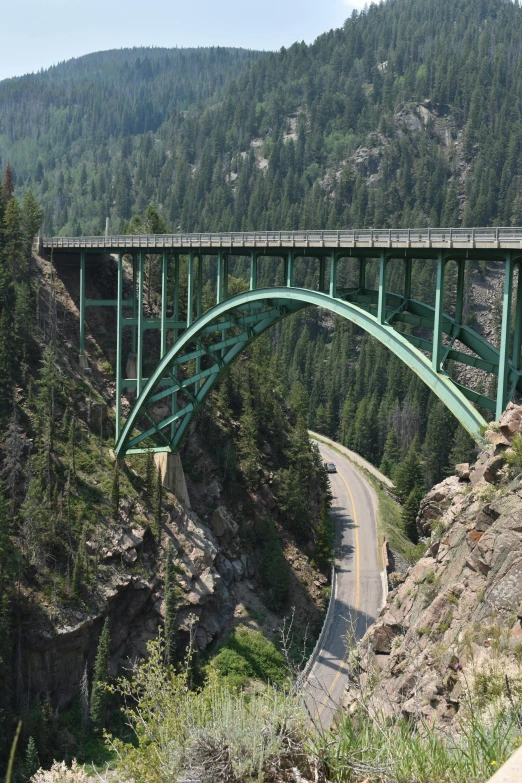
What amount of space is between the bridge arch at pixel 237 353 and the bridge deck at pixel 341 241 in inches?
87.5

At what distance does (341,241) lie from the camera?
3291 cm

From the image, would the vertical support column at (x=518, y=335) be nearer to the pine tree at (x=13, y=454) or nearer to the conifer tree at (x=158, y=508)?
the conifer tree at (x=158, y=508)

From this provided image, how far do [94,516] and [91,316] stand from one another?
16922 millimetres

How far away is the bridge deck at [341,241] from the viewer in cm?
2570

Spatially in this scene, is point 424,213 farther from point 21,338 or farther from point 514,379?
point 514,379

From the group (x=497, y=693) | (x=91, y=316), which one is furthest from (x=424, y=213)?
(x=497, y=693)

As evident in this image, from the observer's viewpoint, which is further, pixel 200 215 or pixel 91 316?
pixel 200 215

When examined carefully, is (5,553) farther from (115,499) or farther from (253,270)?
(253,270)

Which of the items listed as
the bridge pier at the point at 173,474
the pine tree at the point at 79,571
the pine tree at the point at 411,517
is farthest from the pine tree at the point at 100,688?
the pine tree at the point at 411,517

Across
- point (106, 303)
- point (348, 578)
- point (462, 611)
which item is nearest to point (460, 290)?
point (462, 611)

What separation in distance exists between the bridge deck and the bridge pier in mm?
12514

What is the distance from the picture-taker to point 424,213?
192m

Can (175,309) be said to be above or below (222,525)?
above

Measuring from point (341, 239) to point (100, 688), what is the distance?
24.0 meters
